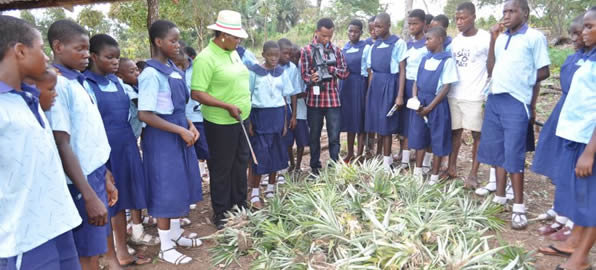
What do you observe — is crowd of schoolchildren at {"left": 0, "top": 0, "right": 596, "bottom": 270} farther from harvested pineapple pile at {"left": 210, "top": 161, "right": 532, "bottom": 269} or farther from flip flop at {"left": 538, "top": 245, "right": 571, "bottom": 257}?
harvested pineapple pile at {"left": 210, "top": 161, "right": 532, "bottom": 269}

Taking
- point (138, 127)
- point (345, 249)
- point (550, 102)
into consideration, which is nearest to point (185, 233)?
point (138, 127)

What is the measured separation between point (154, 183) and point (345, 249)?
152cm

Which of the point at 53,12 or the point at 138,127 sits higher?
the point at 53,12

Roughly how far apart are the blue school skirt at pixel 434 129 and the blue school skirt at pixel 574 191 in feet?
5.26

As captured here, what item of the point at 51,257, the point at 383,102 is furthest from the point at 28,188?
the point at 383,102

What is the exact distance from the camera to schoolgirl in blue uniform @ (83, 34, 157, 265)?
9.12ft

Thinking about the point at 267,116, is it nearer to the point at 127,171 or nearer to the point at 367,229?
the point at 127,171

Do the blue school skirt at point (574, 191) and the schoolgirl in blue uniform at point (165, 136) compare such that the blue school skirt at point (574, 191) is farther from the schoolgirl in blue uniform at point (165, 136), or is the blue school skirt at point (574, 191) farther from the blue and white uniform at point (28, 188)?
the blue and white uniform at point (28, 188)

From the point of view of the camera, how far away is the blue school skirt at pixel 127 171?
3.01 m

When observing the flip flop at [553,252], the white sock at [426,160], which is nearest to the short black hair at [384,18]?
the white sock at [426,160]

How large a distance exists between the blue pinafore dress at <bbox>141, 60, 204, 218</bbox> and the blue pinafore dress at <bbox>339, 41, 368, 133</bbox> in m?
2.71

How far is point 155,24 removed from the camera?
3062mm

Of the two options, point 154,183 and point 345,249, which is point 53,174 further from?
point 345,249

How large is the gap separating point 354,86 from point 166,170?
3034mm
